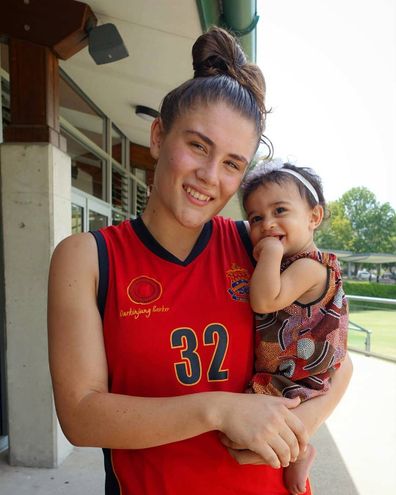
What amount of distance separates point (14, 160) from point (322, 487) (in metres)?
3.10

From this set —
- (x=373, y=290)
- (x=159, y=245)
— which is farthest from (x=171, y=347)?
(x=373, y=290)

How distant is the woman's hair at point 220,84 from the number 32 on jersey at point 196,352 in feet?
1.79

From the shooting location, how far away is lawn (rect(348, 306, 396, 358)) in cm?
646

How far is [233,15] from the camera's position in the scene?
7.66 ft

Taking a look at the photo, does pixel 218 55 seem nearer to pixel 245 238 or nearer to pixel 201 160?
pixel 201 160

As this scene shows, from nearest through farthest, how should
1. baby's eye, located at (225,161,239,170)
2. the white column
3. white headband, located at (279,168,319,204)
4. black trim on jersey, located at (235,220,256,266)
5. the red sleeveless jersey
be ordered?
the red sleeveless jersey
baby's eye, located at (225,161,239,170)
black trim on jersey, located at (235,220,256,266)
white headband, located at (279,168,319,204)
the white column

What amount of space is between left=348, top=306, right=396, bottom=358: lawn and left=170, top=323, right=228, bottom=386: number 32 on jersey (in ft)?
19.4

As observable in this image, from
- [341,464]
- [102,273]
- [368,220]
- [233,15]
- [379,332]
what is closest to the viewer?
[102,273]

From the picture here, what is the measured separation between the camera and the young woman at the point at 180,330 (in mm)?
831

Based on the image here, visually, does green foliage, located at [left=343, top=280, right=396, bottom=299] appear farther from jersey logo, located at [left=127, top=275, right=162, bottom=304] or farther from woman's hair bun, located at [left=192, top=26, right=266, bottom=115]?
jersey logo, located at [left=127, top=275, right=162, bottom=304]

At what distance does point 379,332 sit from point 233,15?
6160 mm

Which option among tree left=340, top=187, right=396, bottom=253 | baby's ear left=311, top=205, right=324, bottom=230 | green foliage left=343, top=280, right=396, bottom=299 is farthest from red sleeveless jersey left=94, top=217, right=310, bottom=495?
tree left=340, top=187, right=396, bottom=253

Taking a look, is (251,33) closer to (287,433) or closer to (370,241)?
(287,433)

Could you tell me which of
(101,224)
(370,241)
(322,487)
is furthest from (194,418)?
(370,241)
